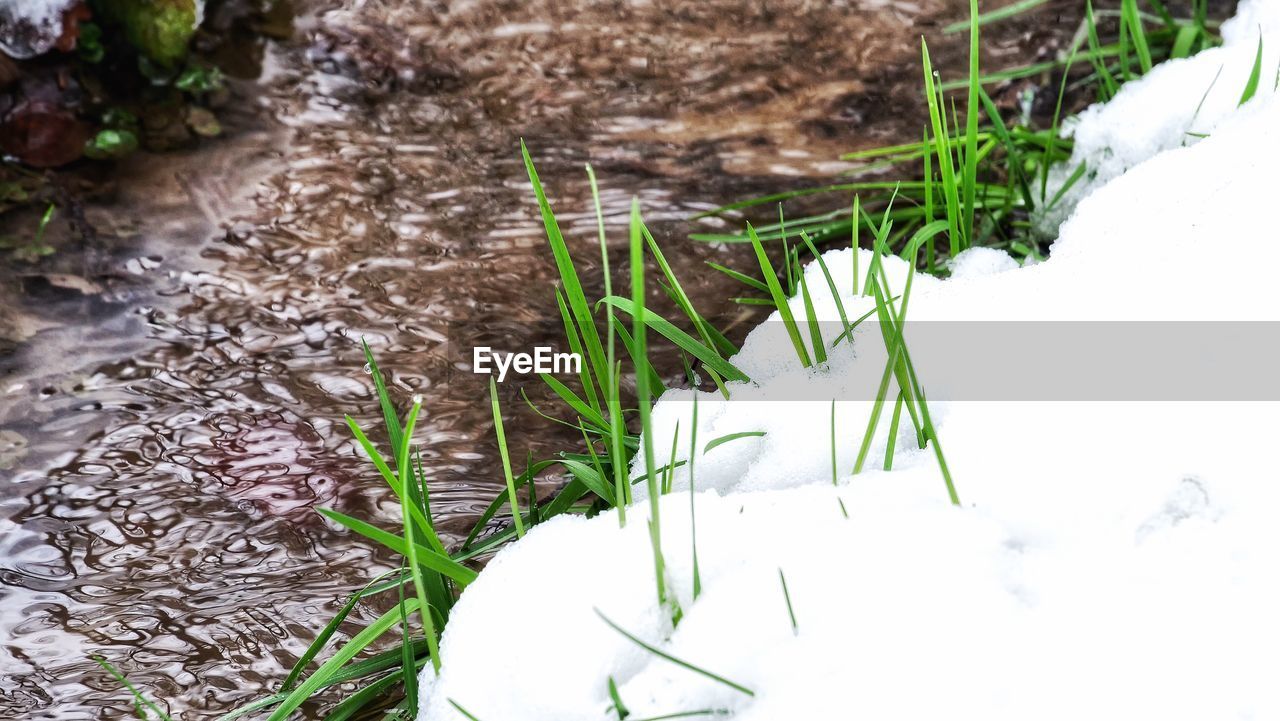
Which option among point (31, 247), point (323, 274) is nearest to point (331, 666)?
point (323, 274)

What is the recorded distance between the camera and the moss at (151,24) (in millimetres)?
2521

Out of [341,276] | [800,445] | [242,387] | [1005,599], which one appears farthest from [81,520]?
[1005,599]

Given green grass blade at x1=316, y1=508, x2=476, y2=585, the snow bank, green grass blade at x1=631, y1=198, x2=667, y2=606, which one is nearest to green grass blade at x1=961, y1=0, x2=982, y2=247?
the snow bank

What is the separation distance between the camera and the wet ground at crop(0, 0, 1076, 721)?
4.27 ft

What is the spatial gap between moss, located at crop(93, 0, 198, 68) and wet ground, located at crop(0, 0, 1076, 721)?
0.20 metres

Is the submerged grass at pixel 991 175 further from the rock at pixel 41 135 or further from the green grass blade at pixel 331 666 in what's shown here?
the rock at pixel 41 135

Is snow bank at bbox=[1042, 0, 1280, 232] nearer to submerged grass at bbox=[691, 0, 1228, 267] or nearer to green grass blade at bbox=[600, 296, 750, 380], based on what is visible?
submerged grass at bbox=[691, 0, 1228, 267]

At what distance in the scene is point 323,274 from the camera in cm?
195

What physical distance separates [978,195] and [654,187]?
677 millimetres

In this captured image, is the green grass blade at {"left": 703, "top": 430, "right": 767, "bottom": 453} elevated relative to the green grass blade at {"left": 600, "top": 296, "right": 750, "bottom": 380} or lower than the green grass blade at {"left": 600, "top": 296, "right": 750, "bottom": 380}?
lower

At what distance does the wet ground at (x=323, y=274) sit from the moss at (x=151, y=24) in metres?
0.20

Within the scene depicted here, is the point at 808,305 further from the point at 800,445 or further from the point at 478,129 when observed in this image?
the point at 478,129

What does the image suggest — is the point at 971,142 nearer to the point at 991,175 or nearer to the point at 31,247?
the point at 991,175

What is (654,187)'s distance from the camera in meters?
2.18
